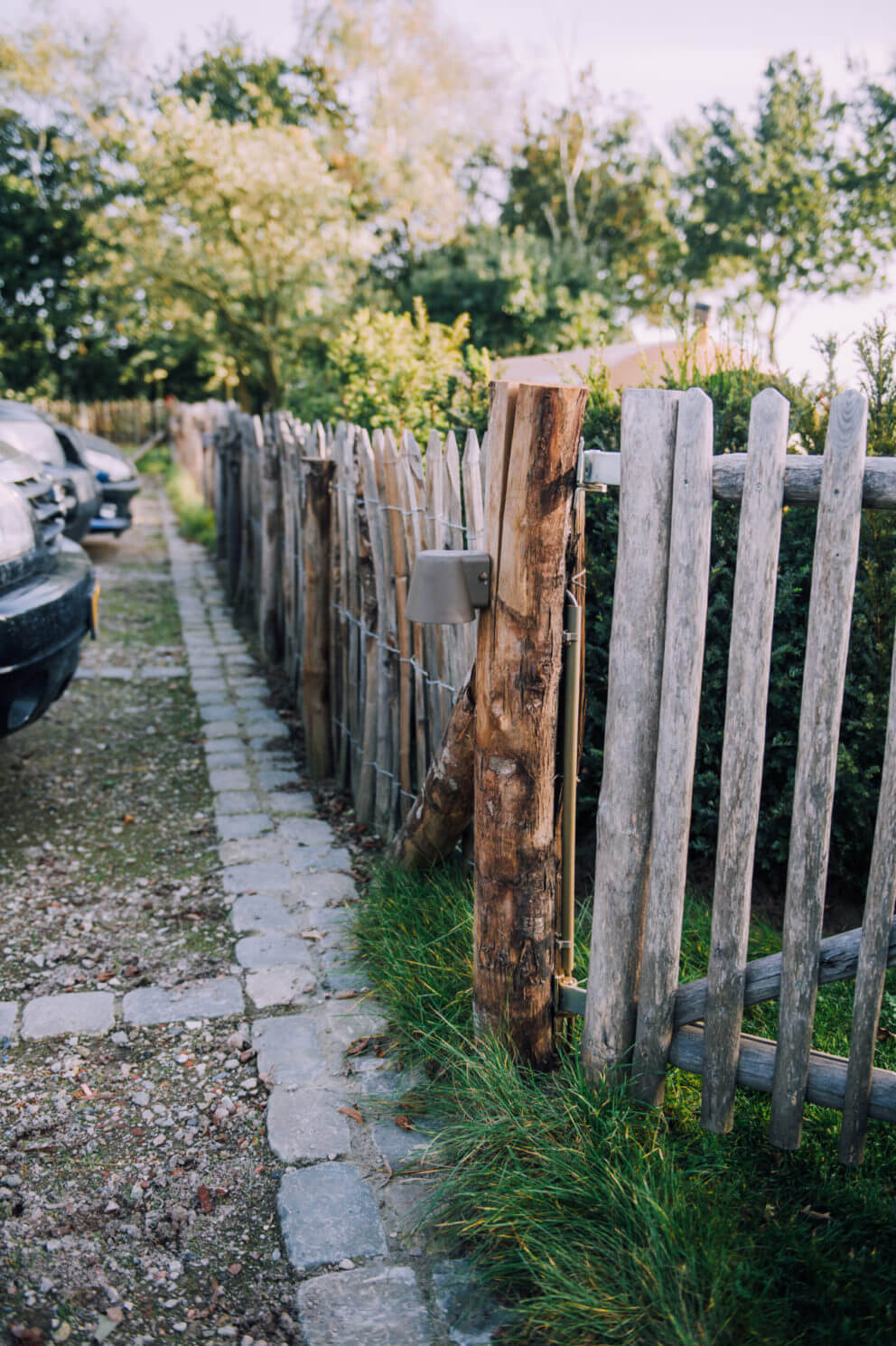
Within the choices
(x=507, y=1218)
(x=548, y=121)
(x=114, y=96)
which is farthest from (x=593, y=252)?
(x=507, y=1218)

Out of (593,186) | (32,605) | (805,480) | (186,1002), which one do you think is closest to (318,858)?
(186,1002)

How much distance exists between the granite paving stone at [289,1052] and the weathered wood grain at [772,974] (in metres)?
1.03

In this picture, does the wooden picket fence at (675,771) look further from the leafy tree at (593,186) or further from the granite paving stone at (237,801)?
the leafy tree at (593,186)

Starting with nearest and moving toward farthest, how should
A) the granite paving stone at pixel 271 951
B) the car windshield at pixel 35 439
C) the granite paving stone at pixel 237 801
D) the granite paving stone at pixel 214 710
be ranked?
the granite paving stone at pixel 271 951 < the granite paving stone at pixel 237 801 < the granite paving stone at pixel 214 710 < the car windshield at pixel 35 439

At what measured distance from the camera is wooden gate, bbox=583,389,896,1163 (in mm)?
1847

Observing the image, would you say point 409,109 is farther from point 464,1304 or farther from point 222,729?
point 464,1304

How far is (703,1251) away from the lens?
184 cm

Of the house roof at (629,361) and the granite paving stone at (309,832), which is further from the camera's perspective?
the granite paving stone at (309,832)

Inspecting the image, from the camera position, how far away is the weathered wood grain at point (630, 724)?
1983mm

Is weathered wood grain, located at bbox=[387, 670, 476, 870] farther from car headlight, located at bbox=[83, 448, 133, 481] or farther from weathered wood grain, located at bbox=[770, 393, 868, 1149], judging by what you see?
car headlight, located at bbox=[83, 448, 133, 481]

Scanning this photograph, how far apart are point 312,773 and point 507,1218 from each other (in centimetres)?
295

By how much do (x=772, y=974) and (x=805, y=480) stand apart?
103cm

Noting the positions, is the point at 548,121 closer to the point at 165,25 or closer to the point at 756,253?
the point at 756,253

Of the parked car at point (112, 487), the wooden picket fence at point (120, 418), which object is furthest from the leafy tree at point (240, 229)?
the wooden picket fence at point (120, 418)
